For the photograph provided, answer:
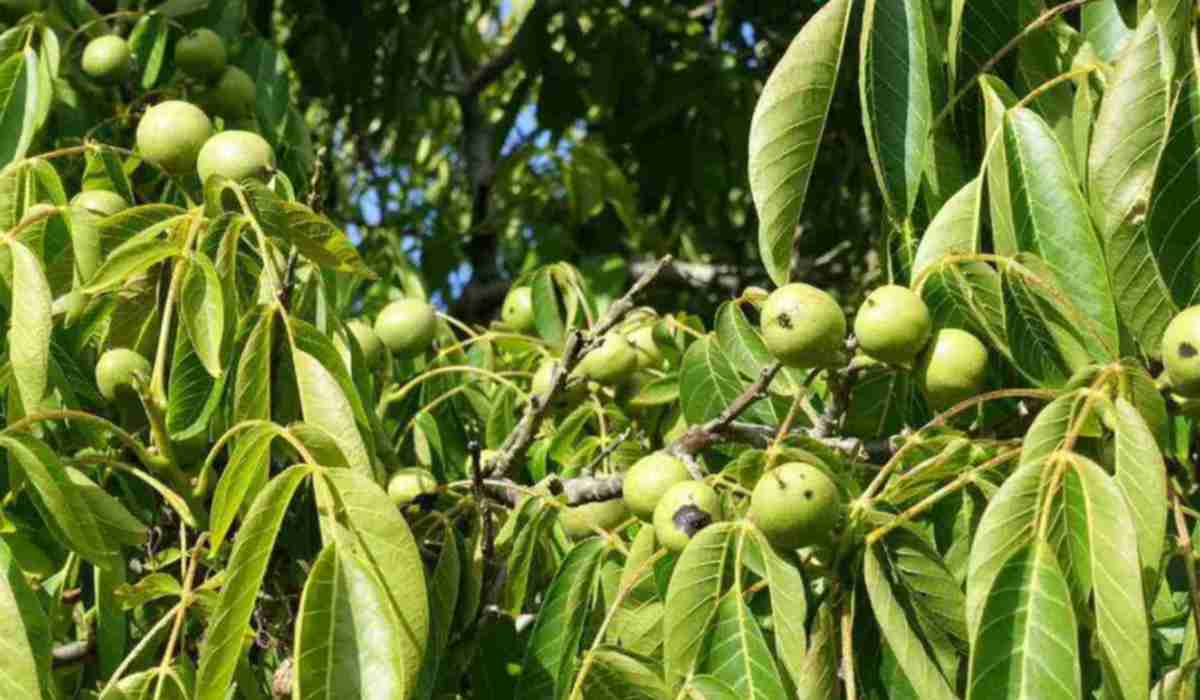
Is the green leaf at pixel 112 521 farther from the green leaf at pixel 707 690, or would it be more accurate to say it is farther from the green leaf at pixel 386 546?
the green leaf at pixel 707 690

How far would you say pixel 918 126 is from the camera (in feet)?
5.90

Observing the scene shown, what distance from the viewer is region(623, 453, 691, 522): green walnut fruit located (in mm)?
1920

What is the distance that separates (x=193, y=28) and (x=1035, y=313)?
2.29 m

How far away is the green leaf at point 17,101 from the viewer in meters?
2.63

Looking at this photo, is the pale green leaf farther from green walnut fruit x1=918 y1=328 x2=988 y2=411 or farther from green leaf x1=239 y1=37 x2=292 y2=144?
green leaf x1=239 y1=37 x2=292 y2=144

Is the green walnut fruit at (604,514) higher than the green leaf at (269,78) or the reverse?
the reverse

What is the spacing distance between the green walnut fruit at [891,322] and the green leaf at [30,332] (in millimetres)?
953

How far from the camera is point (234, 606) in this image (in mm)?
1492

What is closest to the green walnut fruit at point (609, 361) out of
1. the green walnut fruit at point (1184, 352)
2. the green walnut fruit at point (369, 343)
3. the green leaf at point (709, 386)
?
the green leaf at point (709, 386)

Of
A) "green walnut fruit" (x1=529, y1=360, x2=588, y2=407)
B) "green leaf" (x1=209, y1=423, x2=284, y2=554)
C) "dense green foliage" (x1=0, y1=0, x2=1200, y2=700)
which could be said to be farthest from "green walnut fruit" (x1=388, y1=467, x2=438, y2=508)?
→ "green leaf" (x1=209, y1=423, x2=284, y2=554)

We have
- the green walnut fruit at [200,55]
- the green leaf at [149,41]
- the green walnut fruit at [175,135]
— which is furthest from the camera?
the green leaf at [149,41]

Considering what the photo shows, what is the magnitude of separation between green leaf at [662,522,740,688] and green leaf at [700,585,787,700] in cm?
1

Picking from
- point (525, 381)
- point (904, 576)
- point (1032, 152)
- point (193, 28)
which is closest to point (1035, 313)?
point (1032, 152)

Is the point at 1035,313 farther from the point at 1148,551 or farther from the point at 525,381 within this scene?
the point at 525,381
